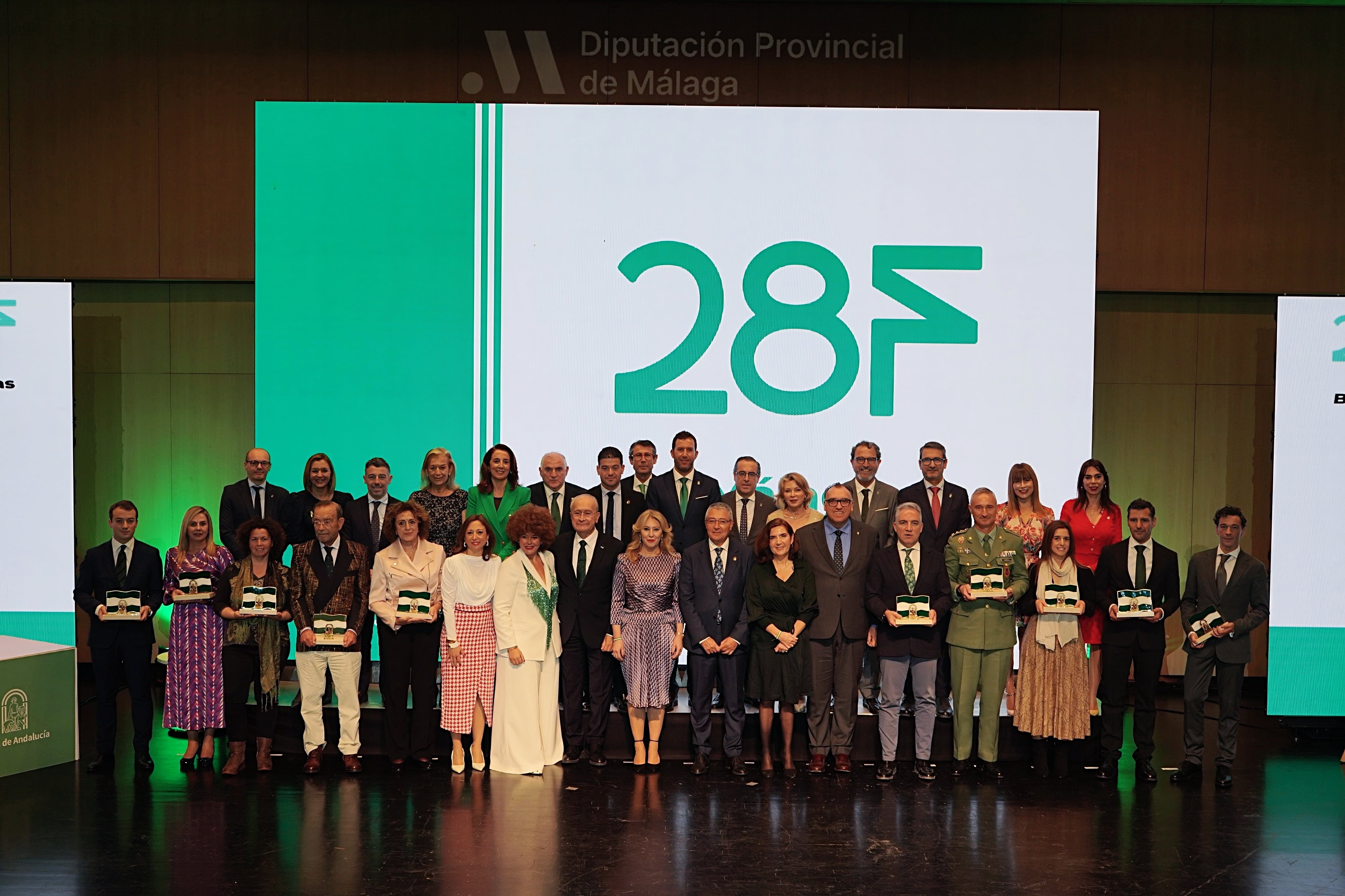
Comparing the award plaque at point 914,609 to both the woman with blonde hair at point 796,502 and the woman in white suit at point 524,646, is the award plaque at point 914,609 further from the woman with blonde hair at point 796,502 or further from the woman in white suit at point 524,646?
the woman in white suit at point 524,646

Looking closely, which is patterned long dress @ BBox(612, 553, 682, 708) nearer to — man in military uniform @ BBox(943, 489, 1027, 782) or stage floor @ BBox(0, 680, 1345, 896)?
stage floor @ BBox(0, 680, 1345, 896)

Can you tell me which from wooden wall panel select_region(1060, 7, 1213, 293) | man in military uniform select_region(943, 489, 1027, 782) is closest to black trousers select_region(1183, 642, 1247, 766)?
man in military uniform select_region(943, 489, 1027, 782)

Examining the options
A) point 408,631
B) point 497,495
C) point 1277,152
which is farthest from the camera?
point 1277,152

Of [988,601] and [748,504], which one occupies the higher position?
[748,504]

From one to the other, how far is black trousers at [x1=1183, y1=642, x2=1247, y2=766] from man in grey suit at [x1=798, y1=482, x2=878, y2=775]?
1676 mm

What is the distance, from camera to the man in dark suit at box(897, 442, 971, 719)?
243 inches

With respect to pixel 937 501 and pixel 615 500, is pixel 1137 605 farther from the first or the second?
pixel 615 500

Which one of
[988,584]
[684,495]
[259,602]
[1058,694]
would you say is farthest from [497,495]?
[1058,694]

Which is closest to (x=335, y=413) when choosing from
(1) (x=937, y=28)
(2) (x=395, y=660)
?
(2) (x=395, y=660)

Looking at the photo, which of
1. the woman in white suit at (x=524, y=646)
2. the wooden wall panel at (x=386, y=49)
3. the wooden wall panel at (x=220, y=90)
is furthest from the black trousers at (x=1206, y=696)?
the wooden wall panel at (x=220, y=90)

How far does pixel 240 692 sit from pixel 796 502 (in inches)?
121

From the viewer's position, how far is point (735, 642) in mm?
5582

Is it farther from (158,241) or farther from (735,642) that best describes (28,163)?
(735,642)

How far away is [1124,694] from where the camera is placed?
565cm
